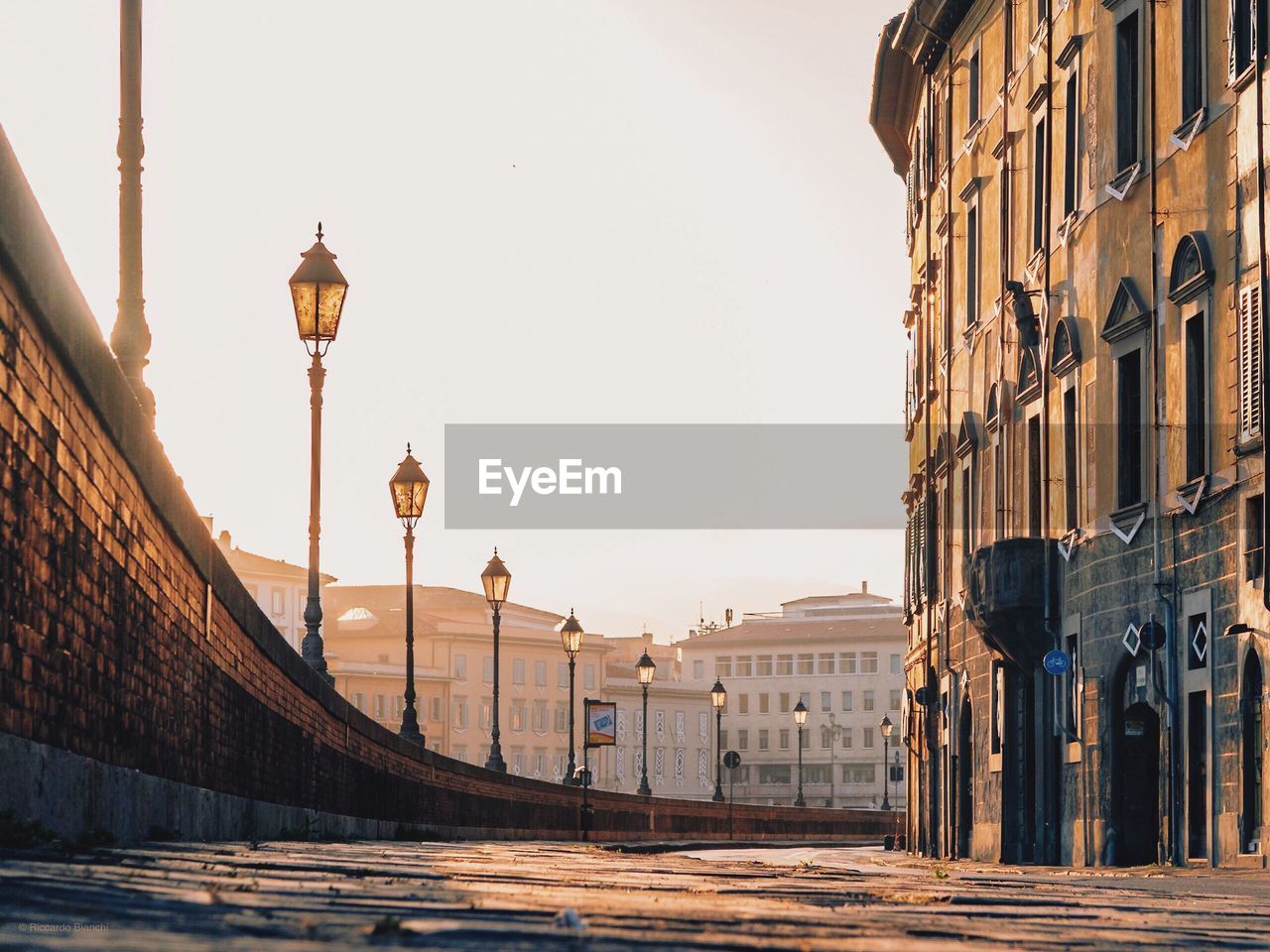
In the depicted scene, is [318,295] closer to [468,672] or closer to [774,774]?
[468,672]

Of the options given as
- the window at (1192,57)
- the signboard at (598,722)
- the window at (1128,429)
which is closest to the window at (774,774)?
the signboard at (598,722)

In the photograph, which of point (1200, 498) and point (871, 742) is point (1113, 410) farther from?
point (871, 742)

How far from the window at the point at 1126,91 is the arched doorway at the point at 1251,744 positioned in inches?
289

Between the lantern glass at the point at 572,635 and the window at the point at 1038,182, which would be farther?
the lantern glass at the point at 572,635

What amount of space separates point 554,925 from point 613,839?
50.7 meters

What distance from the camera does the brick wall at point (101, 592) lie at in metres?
7.95

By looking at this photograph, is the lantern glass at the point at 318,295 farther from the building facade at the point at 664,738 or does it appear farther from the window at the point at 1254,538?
the building facade at the point at 664,738

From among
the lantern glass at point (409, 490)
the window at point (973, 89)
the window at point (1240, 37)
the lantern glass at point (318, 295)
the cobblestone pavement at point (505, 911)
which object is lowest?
the cobblestone pavement at point (505, 911)

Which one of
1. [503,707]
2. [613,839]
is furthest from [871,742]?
[613,839]

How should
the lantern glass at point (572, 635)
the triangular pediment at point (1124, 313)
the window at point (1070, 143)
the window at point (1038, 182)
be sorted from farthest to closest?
the lantern glass at point (572, 635) < the window at point (1038, 182) < the window at point (1070, 143) < the triangular pediment at point (1124, 313)

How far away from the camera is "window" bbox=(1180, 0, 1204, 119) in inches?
928

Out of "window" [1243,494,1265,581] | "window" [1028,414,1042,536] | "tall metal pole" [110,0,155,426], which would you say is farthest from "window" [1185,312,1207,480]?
"tall metal pole" [110,0,155,426]

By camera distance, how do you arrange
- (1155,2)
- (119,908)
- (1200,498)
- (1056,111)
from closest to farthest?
(119,908) → (1200,498) → (1155,2) → (1056,111)

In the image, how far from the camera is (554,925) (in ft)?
15.8
